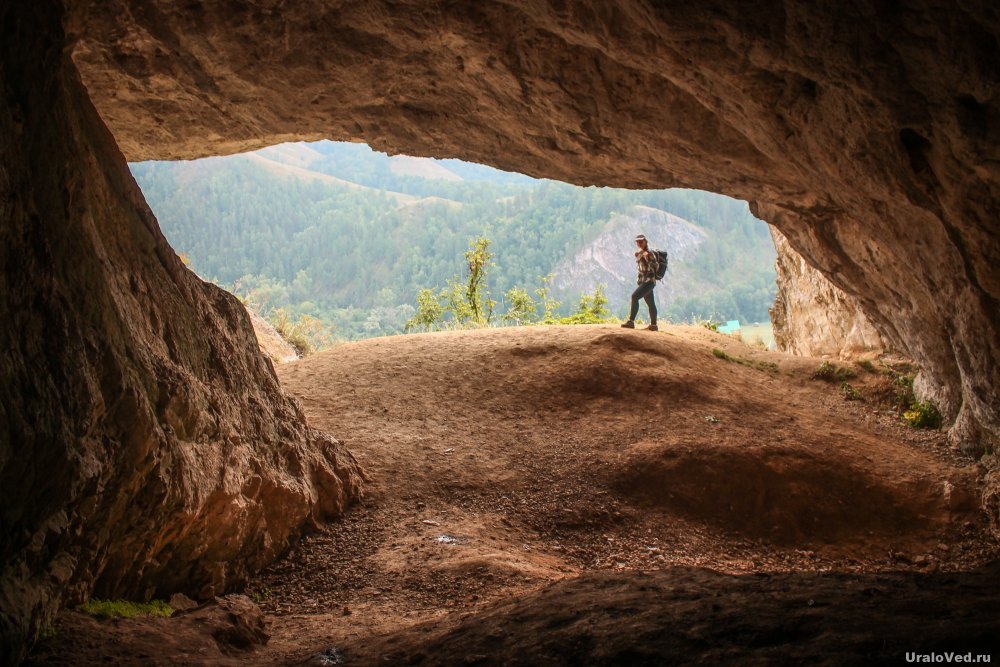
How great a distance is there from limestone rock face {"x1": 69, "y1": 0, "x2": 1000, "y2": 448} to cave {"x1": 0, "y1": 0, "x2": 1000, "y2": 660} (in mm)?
27

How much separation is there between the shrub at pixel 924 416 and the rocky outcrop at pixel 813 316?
7.83ft

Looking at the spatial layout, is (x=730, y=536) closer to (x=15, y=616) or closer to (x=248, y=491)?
(x=248, y=491)

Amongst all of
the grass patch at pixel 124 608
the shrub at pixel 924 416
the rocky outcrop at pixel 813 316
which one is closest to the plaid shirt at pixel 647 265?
the rocky outcrop at pixel 813 316

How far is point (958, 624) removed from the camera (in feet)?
8.55

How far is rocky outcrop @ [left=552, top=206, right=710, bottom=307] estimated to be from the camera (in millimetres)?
54719

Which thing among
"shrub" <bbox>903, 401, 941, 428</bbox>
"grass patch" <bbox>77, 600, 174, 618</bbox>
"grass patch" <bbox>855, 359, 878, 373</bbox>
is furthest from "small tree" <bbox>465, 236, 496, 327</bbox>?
"grass patch" <bbox>77, 600, 174, 618</bbox>

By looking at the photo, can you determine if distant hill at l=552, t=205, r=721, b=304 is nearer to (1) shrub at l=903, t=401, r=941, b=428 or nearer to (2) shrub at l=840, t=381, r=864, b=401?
(2) shrub at l=840, t=381, r=864, b=401

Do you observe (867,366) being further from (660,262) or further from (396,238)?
(396,238)

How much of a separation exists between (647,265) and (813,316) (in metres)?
3.96

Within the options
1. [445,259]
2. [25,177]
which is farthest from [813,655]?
[445,259]

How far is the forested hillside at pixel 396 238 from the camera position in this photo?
5506 centimetres

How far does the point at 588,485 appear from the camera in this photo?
739 cm

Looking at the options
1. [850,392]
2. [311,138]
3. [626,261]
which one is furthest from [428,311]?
[626,261]

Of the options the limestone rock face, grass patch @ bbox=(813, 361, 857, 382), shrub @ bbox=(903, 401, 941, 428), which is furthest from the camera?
grass patch @ bbox=(813, 361, 857, 382)
